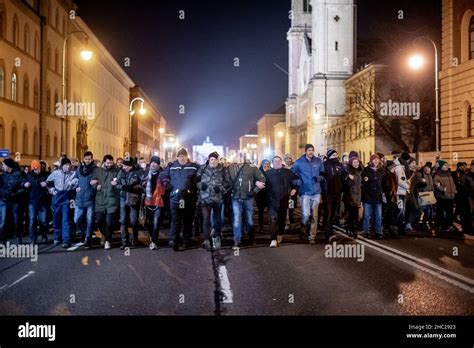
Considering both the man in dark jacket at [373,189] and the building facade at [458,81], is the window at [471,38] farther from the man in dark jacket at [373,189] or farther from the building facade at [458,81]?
the man in dark jacket at [373,189]

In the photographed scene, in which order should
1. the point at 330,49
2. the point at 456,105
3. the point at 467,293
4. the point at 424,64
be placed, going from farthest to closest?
the point at 330,49 < the point at 424,64 < the point at 456,105 < the point at 467,293

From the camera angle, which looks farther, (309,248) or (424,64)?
(424,64)

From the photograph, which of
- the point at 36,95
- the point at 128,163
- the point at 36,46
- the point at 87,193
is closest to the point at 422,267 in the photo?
the point at 128,163

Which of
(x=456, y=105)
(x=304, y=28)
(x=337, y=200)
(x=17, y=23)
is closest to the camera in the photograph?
(x=337, y=200)

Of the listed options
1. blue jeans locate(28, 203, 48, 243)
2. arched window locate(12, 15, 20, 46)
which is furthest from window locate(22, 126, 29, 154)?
blue jeans locate(28, 203, 48, 243)

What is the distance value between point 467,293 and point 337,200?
6.22m

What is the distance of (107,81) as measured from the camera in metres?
74.1

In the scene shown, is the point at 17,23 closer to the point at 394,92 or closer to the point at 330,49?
the point at 394,92

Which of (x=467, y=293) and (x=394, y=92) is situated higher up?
(x=394, y=92)

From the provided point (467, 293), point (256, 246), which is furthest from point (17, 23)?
point (467, 293)

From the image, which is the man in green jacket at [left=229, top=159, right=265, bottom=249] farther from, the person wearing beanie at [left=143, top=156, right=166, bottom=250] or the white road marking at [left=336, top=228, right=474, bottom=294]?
the white road marking at [left=336, top=228, right=474, bottom=294]

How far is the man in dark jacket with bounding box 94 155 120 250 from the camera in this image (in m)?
14.0

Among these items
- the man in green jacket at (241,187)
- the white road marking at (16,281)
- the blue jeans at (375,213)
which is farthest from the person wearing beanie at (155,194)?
the blue jeans at (375,213)

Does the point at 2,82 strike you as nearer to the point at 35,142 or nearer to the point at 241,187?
the point at 35,142
